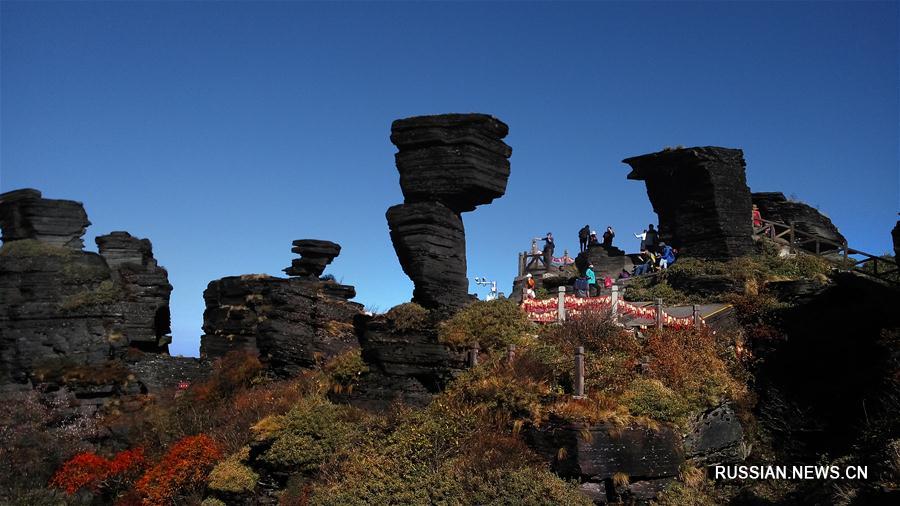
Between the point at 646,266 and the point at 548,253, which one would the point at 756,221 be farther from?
the point at 548,253

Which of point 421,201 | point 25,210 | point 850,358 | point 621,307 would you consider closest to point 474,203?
point 421,201

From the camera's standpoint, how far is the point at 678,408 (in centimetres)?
1596

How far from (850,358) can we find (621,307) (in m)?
6.17

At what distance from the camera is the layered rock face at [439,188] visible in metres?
20.1

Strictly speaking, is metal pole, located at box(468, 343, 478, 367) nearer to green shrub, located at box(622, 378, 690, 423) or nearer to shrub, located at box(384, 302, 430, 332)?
shrub, located at box(384, 302, 430, 332)

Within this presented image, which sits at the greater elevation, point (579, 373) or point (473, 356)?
point (473, 356)

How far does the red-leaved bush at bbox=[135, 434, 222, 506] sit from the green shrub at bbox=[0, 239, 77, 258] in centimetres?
1757

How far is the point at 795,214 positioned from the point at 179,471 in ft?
112

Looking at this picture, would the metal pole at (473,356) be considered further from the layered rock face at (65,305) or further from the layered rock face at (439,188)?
the layered rock face at (65,305)

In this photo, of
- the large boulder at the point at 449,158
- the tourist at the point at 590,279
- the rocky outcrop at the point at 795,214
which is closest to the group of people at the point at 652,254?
the tourist at the point at 590,279

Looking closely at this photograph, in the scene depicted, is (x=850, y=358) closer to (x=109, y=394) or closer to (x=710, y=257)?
(x=710, y=257)

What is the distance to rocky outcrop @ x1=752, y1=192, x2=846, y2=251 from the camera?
38500 millimetres

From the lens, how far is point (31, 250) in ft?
108

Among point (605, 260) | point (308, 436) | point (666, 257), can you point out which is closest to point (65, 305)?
point (308, 436)
